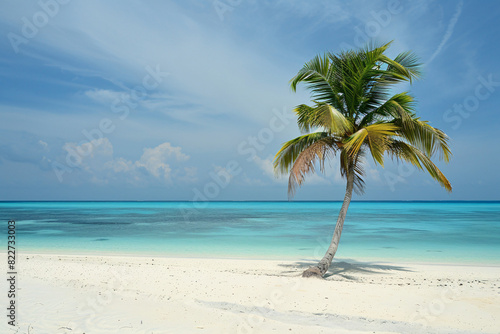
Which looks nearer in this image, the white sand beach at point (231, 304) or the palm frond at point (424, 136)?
the white sand beach at point (231, 304)

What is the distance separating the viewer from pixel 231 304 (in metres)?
6.49

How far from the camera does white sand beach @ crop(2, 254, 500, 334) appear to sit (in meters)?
5.28

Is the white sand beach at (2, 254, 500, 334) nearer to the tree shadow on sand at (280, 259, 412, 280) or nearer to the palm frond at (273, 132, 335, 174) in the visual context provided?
the tree shadow on sand at (280, 259, 412, 280)

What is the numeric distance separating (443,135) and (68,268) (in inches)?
425

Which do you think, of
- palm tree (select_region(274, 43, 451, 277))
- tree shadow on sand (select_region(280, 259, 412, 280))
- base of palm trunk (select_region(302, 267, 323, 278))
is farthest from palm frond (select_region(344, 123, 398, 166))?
tree shadow on sand (select_region(280, 259, 412, 280))

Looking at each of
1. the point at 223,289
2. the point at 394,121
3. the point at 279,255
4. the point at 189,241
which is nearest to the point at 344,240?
the point at 279,255

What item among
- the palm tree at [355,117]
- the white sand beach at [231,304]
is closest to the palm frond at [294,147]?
the palm tree at [355,117]

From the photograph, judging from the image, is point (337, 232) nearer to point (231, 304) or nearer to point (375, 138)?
point (375, 138)

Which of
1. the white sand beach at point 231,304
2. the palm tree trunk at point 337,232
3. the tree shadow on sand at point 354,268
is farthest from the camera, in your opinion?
the tree shadow on sand at point 354,268

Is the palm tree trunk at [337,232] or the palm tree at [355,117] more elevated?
the palm tree at [355,117]

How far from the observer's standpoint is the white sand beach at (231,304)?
5.28 metres

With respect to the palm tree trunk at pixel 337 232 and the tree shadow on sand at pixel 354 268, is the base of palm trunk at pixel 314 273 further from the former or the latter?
the tree shadow on sand at pixel 354 268

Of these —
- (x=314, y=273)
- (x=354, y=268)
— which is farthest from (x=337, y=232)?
(x=354, y=268)

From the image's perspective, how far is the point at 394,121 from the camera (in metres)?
9.29
